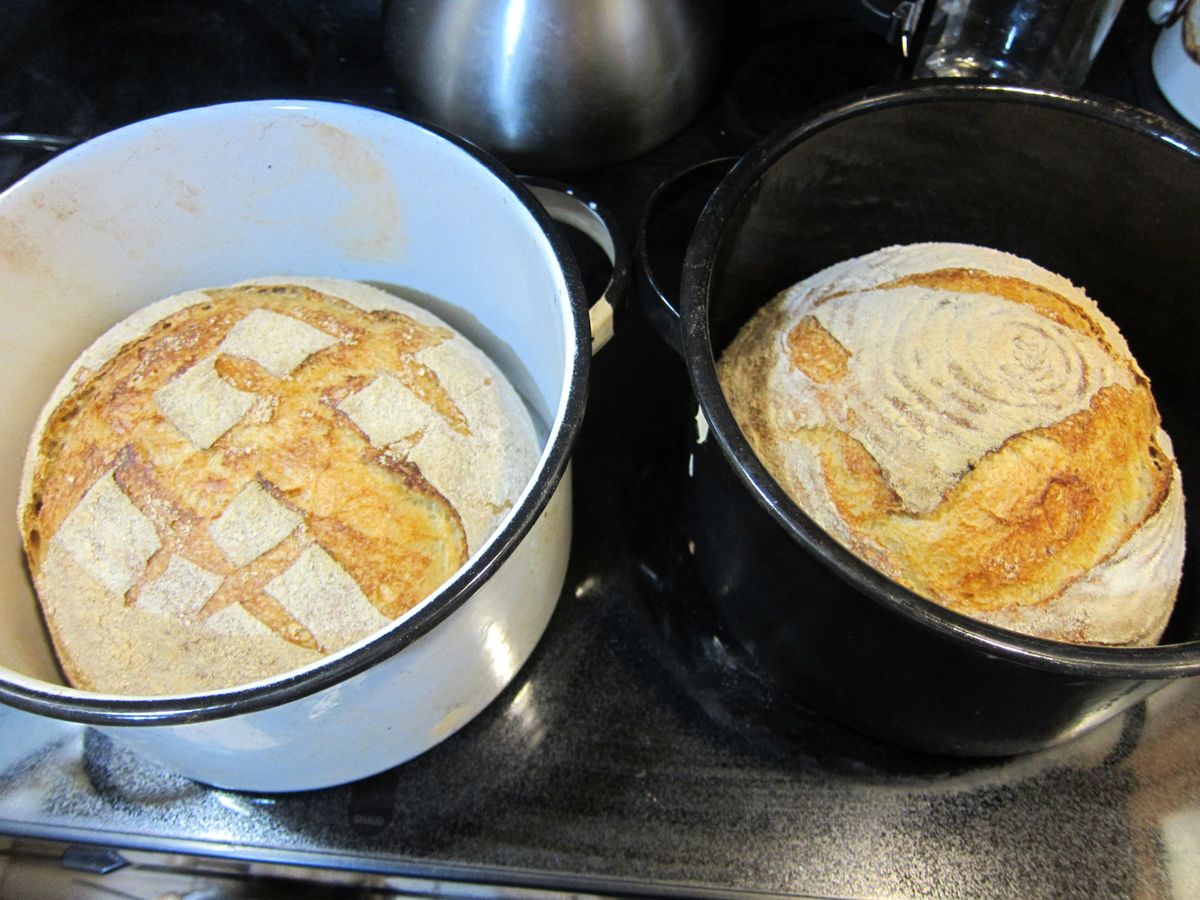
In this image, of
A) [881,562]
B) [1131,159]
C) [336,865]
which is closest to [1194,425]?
[1131,159]

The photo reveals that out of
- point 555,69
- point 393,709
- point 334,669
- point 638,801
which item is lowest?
point 638,801

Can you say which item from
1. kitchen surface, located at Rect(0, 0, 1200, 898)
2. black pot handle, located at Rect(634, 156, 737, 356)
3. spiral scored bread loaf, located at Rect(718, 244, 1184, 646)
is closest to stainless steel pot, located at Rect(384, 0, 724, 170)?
black pot handle, located at Rect(634, 156, 737, 356)

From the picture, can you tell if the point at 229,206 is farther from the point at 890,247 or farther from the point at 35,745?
the point at 890,247

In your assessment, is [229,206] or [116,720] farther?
[229,206]

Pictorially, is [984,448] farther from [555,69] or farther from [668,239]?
[555,69]

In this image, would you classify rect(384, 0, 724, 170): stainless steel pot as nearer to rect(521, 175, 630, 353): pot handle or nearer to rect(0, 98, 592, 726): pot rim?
rect(521, 175, 630, 353): pot handle

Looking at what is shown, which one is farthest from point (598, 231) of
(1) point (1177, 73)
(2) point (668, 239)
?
(1) point (1177, 73)
